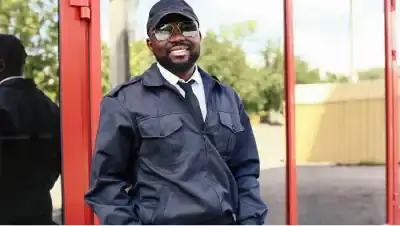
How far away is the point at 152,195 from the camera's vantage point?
150cm

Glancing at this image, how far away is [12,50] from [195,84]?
2.32ft

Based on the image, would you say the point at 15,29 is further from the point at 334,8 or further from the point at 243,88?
the point at 334,8

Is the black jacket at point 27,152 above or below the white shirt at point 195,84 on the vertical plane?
below

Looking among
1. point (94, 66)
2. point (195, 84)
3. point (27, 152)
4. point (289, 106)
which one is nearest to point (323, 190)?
point (289, 106)

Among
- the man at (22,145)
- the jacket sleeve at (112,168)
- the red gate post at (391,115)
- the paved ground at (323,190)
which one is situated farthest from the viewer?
the red gate post at (391,115)

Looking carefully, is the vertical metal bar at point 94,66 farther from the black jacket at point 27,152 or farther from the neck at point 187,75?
the neck at point 187,75

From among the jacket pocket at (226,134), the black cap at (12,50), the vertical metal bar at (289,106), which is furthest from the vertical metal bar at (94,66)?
the vertical metal bar at (289,106)

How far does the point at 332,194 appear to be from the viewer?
89.8 inches

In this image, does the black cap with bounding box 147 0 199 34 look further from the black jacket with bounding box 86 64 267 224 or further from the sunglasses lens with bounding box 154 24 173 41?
the black jacket with bounding box 86 64 267 224

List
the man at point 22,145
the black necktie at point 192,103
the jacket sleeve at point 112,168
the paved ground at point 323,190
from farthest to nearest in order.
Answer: the paved ground at point 323,190
the man at point 22,145
the black necktie at point 192,103
the jacket sleeve at point 112,168

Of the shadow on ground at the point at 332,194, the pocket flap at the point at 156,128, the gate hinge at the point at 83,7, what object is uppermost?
the gate hinge at the point at 83,7

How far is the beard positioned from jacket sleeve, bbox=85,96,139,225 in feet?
0.69

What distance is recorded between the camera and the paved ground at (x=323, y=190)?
6.93 feet

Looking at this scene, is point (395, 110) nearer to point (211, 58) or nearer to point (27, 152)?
point (211, 58)
